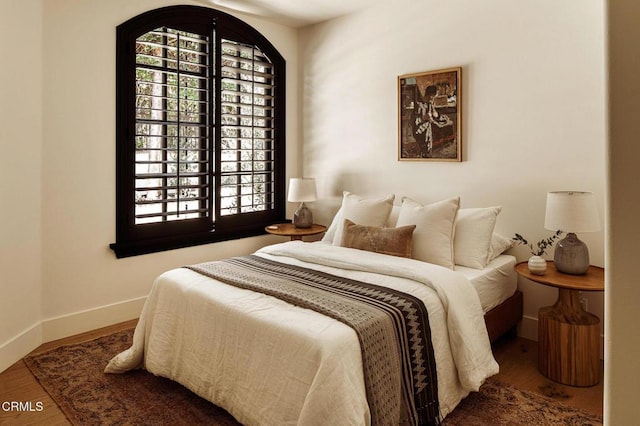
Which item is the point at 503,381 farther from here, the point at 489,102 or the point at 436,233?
the point at 489,102

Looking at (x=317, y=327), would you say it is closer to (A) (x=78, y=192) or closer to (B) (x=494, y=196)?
(B) (x=494, y=196)

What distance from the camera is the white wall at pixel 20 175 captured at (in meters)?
2.82

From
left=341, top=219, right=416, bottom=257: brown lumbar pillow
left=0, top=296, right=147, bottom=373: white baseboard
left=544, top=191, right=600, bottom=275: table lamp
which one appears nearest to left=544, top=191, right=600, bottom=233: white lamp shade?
left=544, top=191, right=600, bottom=275: table lamp

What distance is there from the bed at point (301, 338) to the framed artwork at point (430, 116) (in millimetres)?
830

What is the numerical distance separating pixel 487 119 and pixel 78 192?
128 inches

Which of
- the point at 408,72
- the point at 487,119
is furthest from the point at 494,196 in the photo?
the point at 408,72

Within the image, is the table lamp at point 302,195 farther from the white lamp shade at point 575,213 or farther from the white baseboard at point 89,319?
the white lamp shade at point 575,213

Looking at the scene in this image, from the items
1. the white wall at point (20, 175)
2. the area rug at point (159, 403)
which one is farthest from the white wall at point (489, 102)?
the white wall at point (20, 175)

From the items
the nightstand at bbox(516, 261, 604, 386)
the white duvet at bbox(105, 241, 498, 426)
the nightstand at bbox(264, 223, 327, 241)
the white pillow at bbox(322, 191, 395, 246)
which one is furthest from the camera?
the nightstand at bbox(264, 223, 327, 241)

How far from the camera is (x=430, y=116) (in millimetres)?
3811

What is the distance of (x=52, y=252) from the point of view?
3.29 metres

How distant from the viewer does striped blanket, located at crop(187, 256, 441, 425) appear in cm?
192

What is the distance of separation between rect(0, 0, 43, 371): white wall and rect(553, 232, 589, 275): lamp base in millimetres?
3600

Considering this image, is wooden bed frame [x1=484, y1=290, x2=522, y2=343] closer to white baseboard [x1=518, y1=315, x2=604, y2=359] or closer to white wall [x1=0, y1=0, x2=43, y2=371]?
white baseboard [x1=518, y1=315, x2=604, y2=359]
